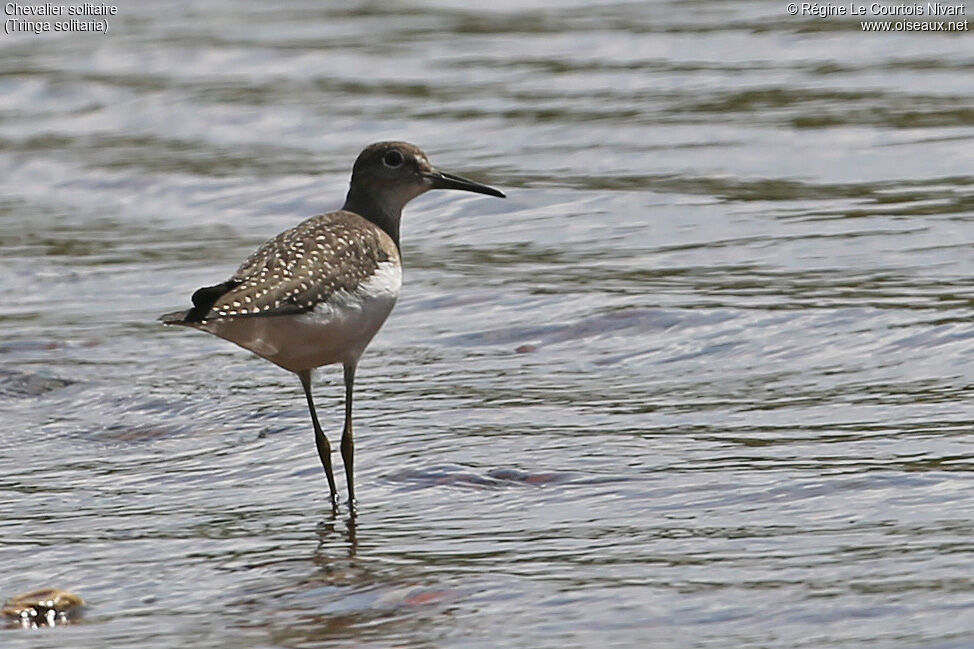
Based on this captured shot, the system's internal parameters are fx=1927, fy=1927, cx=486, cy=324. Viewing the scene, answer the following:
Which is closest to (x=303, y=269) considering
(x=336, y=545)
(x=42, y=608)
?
(x=336, y=545)

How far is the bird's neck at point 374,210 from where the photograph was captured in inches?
294

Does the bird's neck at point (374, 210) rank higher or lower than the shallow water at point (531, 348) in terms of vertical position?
higher

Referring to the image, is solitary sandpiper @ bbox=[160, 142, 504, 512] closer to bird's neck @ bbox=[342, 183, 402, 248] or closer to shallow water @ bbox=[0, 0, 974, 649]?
bird's neck @ bbox=[342, 183, 402, 248]

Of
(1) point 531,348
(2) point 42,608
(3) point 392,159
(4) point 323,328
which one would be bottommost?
(1) point 531,348

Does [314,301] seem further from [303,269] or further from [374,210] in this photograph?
[374,210]

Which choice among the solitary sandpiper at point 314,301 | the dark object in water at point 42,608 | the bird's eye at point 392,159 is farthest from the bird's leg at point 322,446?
the dark object in water at point 42,608

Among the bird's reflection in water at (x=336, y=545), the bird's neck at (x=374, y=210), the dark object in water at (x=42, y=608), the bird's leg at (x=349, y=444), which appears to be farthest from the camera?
the bird's neck at (x=374, y=210)

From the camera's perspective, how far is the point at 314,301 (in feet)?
20.9

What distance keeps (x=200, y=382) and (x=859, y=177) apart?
435cm

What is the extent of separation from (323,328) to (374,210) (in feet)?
3.86

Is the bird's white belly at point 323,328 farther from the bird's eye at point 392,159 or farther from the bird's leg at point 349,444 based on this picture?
the bird's eye at point 392,159

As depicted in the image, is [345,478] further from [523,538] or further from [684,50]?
[684,50]

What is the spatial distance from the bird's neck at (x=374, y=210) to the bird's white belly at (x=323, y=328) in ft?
2.23

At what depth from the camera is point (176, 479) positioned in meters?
6.75
